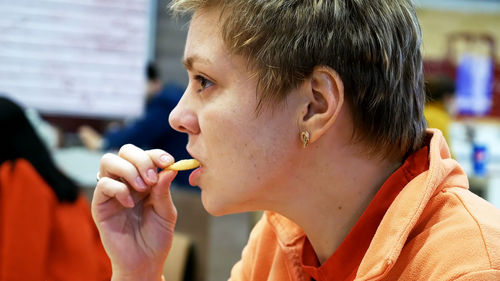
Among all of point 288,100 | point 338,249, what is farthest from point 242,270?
point 288,100

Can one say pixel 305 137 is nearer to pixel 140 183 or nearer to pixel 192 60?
pixel 192 60

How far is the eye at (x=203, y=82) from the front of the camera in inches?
38.2

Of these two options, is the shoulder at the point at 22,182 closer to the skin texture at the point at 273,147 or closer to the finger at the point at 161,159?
the finger at the point at 161,159

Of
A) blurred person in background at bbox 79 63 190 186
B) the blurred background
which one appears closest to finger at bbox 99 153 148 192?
the blurred background

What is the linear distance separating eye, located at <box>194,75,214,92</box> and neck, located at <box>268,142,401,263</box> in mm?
204

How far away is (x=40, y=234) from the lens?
2.08 meters

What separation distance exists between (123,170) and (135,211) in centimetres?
16

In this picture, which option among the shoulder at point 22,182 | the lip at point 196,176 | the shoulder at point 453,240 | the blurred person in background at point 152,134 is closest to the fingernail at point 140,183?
the lip at point 196,176

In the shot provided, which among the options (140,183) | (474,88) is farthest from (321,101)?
(474,88)

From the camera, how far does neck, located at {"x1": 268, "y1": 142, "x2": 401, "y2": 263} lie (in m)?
0.96

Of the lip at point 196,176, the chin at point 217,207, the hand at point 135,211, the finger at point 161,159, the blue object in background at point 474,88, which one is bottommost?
the blue object in background at point 474,88

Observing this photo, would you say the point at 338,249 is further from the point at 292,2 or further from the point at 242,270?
the point at 292,2

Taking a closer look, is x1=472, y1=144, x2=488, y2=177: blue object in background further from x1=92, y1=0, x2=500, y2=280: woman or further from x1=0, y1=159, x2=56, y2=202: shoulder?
x1=92, y1=0, x2=500, y2=280: woman

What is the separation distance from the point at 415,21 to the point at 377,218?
0.35 metres
